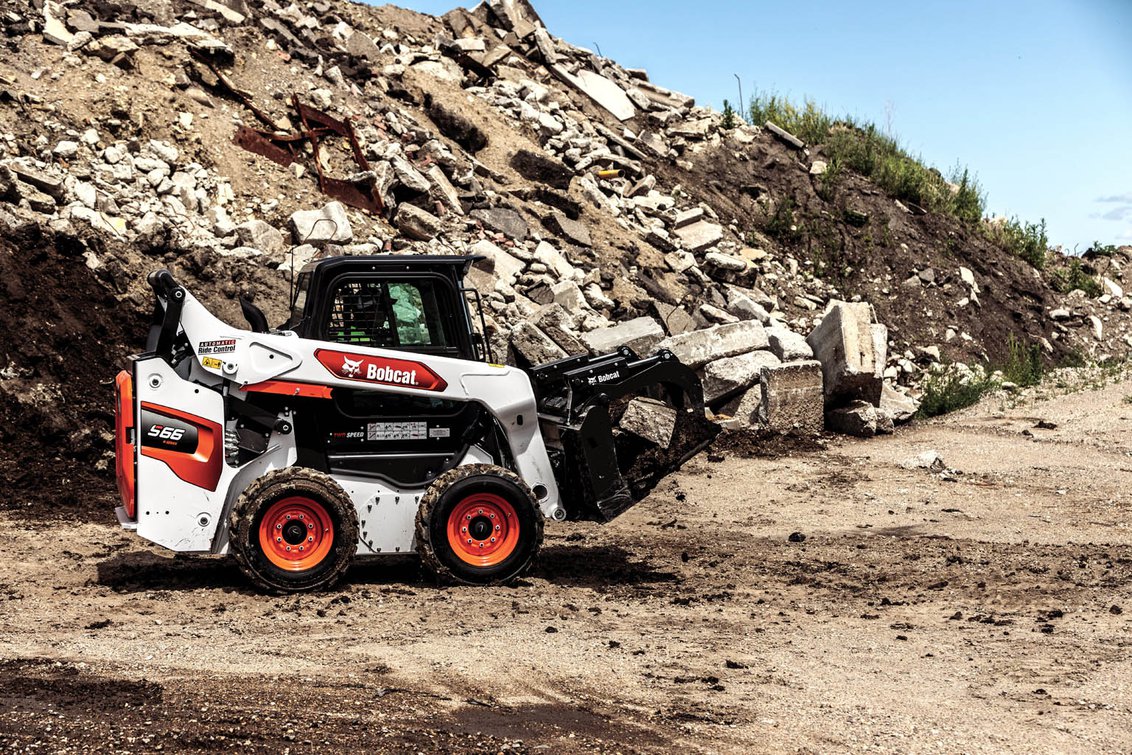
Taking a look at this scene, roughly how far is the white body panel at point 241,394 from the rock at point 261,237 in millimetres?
8361

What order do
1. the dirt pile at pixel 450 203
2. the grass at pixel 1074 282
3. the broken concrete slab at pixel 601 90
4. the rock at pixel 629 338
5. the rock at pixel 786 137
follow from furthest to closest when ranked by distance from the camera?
the rock at pixel 786 137 < the broken concrete slab at pixel 601 90 < the grass at pixel 1074 282 < the rock at pixel 629 338 < the dirt pile at pixel 450 203

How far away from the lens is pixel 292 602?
8.18 m

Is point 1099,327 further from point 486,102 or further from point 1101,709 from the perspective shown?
point 1101,709

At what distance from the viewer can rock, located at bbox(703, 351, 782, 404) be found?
16625 millimetres

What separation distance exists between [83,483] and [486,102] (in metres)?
14.5

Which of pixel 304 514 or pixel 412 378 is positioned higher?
pixel 412 378

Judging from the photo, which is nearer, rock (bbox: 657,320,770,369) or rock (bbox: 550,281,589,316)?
rock (bbox: 657,320,770,369)

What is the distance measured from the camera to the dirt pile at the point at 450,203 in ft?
50.1

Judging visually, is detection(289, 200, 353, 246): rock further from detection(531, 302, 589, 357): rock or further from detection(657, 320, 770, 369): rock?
detection(657, 320, 770, 369): rock

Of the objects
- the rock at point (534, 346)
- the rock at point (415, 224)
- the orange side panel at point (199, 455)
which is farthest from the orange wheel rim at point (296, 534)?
the rock at point (415, 224)

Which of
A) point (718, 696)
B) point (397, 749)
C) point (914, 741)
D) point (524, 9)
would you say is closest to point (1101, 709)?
point (914, 741)

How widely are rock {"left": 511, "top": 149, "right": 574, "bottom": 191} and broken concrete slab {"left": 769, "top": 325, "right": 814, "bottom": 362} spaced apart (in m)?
6.19

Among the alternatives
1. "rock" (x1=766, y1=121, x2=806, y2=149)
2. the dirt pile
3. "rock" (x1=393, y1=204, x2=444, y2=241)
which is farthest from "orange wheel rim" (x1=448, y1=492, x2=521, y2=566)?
"rock" (x1=766, y1=121, x2=806, y2=149)

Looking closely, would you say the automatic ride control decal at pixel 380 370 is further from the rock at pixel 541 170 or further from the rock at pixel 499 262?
the rock at pixel 541 170
